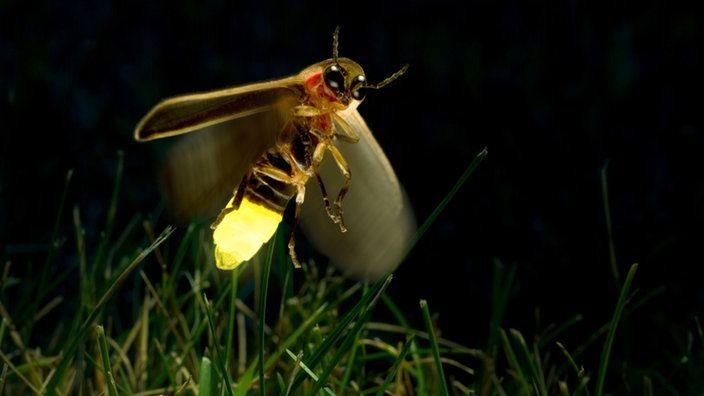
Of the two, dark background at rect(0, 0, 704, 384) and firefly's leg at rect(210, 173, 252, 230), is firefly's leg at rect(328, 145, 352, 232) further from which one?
dark background at rect(0, 0, 704, 384)

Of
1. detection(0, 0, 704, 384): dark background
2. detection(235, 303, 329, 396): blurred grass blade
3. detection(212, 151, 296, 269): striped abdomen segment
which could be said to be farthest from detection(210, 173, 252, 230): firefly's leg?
detection(0, 0, 704, 384): dark background

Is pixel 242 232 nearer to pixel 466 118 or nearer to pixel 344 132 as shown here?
pixel 344 132

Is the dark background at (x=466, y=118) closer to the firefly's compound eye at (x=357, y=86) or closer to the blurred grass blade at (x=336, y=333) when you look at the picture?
the blurred grass blade at (x=336, y=333)

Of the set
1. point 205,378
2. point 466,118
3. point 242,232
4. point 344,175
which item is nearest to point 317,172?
point 344,175

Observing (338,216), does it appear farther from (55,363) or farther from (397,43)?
(397,43)

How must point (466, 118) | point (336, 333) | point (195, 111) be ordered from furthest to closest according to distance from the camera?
point (466, 118)
point (336, 333)
point (195, 111)

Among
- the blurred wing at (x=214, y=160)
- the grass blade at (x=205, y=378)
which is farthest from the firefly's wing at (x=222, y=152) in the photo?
the grass blade at (x=205, y=378)

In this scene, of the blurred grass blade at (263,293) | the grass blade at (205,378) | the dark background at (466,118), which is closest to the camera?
the blurred grass blade at (263,293)
